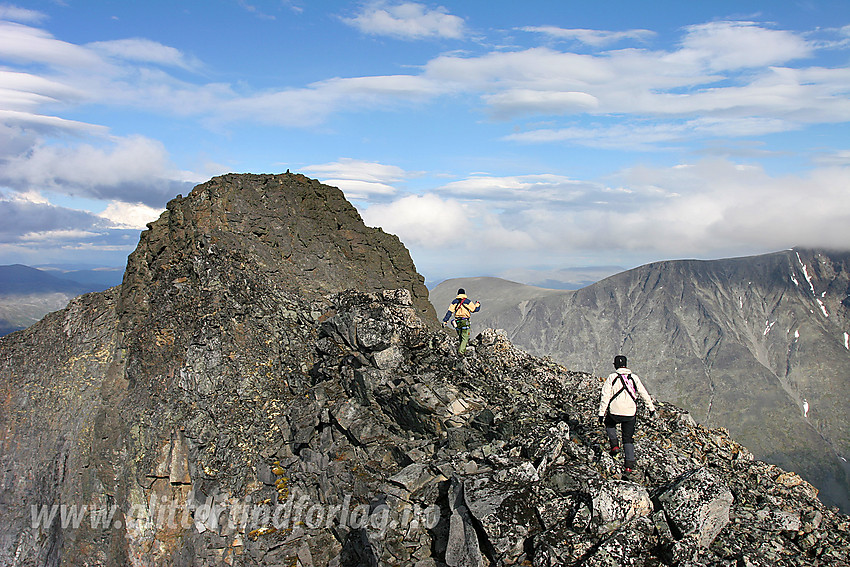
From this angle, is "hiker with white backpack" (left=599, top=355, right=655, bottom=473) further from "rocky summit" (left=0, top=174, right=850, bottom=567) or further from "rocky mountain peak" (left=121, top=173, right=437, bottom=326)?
"rocky mountain peak" (left=121, top=173, right=437, bottom=326)

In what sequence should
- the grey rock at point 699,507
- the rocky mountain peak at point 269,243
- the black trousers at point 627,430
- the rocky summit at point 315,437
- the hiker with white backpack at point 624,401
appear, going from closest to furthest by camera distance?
the grey rock at point 699,507
the rocky summit at point 315,437
the hiker with white backpack at point 624,401
the black trousers at point 627,430
the rocky mountain peak at point 269,243

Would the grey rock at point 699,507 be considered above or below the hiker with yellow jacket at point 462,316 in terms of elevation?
below

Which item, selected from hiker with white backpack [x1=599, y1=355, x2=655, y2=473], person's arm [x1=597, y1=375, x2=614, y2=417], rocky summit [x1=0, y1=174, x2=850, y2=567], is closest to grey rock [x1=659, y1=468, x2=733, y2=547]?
rocky summit [x1=0, y1=174, x2=850, y2=567]

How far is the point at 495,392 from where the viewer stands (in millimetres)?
22203

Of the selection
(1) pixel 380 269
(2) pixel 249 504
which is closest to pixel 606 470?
(2) pixel 249 504

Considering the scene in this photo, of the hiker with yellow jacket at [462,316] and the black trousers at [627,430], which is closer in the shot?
the black trousers at [627,430]

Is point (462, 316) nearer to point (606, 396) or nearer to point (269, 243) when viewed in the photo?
point (606, 396)

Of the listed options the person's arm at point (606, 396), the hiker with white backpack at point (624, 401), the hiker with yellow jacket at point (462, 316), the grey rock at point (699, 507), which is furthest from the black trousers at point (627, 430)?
the hiker with yellow jacket at point (462, 316)

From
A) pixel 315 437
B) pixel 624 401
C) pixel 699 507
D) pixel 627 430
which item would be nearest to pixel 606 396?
pixel 624 401

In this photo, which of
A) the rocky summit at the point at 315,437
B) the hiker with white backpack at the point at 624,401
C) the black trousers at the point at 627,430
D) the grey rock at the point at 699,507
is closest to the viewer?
the grey rock at the point at 699,507

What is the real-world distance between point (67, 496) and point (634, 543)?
29852 mm

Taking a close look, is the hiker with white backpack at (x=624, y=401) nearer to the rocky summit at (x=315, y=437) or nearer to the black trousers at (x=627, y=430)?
the black trousers at (x=627, y=430)

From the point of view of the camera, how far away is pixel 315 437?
2339 cm

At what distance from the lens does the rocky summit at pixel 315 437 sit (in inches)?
587
